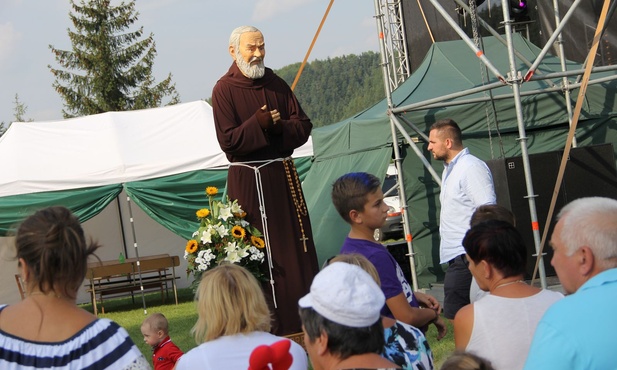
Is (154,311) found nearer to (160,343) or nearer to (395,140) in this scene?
(395,140)

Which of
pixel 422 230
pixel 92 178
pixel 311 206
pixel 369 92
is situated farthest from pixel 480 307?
pixel 369 92

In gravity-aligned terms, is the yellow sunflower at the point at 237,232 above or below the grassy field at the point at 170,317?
above

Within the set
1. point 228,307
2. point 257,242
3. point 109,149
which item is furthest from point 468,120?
point 228,307

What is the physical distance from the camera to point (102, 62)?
37.0 meters

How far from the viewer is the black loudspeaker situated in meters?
8.75

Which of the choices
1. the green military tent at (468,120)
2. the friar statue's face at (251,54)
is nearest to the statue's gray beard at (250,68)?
the friar statue's face at (251,54)

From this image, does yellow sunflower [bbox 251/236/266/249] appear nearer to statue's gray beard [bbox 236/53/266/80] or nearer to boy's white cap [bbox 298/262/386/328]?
statue's gray beard [bbox 236/53/266/80]

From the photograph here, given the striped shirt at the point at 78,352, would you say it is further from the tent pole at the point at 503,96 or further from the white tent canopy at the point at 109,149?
the white tent canopy at the point at 109,149

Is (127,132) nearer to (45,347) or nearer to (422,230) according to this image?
(422,230)

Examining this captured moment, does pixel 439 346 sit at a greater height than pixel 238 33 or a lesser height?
lesser

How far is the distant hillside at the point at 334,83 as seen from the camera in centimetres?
9356

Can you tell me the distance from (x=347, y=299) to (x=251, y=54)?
4.47 metres

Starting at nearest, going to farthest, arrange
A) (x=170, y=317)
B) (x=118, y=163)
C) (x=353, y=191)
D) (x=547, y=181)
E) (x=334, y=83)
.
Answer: (x=353, y=191) → (x=547, y=181) → (x=170, y=317) → (x=118, y=163) → (x=334, y=83)

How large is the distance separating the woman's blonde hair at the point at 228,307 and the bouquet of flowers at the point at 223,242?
2.66m
